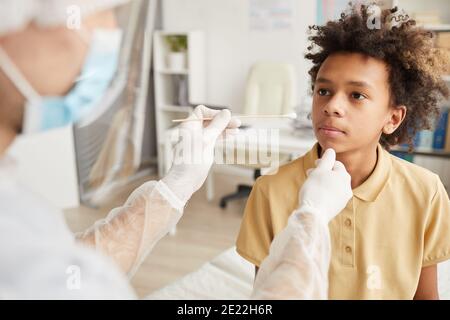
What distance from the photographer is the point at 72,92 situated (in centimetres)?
60

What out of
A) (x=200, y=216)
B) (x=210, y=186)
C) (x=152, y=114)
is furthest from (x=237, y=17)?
(x=200, y=216)

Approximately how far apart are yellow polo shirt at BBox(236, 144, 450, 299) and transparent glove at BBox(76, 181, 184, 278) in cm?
27

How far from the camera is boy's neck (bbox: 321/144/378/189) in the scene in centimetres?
111

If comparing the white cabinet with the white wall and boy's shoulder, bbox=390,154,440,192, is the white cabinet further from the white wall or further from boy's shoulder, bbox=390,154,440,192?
boy's shoulder, bbox=390,154,440,192

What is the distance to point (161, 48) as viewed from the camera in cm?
373

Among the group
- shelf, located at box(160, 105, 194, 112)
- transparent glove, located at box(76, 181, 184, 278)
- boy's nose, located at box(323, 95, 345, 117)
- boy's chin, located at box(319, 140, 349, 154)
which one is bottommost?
shelf, located at box(160, 105, 194, 112)

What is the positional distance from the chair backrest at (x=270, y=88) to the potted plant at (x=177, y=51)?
1.99 ft

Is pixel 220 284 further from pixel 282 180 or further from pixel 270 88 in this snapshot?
pixel 270 88

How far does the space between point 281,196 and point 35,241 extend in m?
0.67

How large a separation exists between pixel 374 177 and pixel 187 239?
69.1 inches

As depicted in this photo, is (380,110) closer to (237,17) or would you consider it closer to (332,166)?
(332,166)

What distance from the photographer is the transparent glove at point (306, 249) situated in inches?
26.4

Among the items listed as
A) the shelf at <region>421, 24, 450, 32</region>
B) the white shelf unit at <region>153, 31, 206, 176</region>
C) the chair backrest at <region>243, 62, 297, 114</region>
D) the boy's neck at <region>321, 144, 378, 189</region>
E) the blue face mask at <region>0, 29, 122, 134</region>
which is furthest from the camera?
the white shelf unit at <region>153, 31, 206, 176</region>

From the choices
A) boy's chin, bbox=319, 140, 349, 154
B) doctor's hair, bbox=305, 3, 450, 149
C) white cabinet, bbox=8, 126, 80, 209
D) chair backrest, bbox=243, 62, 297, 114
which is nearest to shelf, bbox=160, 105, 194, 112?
chair backrest, bbox=243, 62, 297, 114
